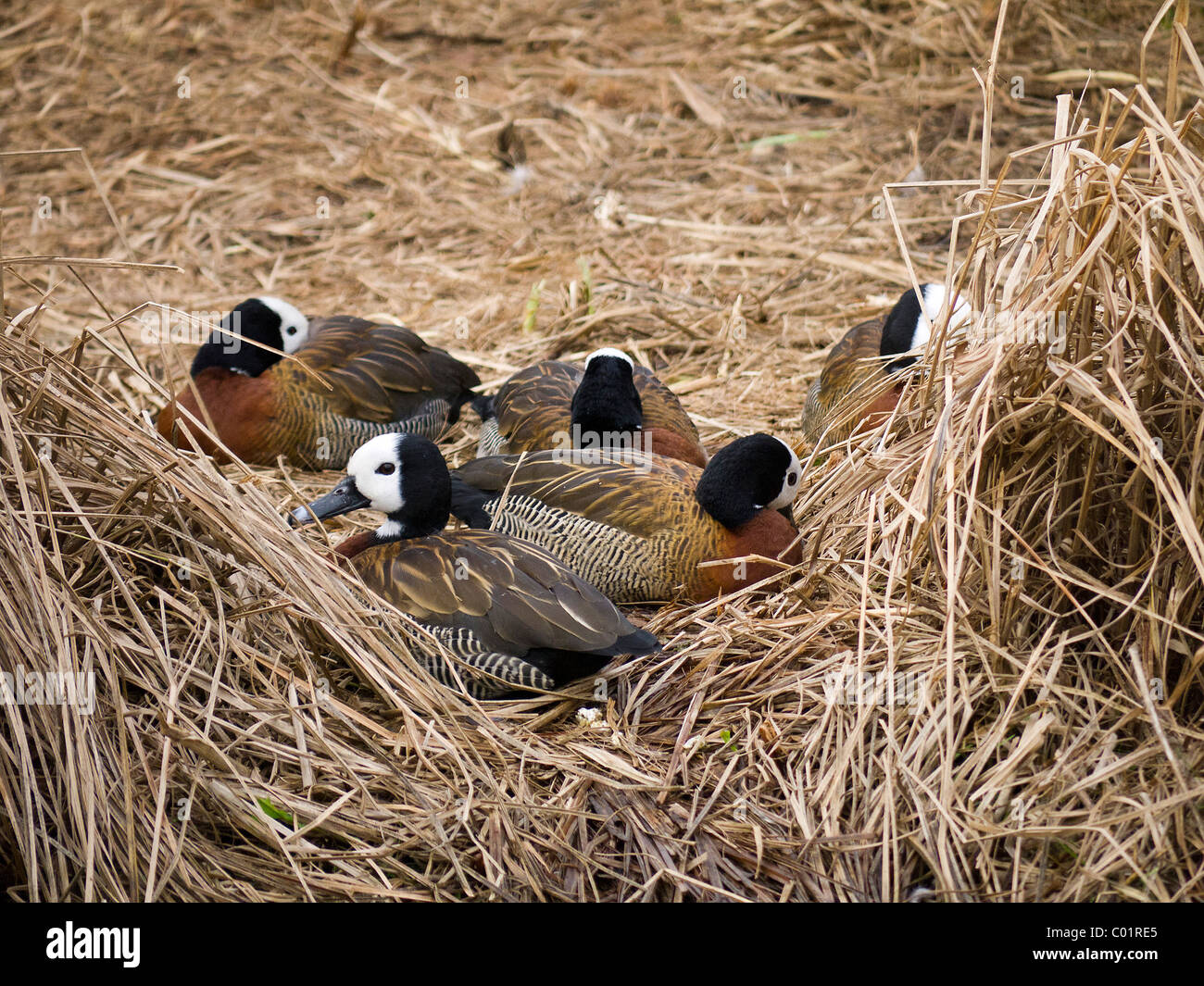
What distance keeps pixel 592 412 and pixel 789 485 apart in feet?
3.61

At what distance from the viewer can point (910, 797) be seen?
3.20m

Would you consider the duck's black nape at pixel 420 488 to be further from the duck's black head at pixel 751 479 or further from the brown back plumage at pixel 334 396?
the brown back plumage at pixel 334 396

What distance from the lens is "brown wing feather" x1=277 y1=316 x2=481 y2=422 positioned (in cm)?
631

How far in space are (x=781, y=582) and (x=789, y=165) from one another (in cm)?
501

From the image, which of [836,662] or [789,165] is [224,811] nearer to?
[836,662]

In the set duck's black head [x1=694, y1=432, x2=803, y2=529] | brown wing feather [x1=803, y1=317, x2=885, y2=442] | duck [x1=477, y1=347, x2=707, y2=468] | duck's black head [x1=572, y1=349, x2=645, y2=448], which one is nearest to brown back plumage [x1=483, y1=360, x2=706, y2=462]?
duck [x1=477, y1=347, x2=707, y2=468]

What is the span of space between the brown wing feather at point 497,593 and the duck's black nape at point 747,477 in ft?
2.45

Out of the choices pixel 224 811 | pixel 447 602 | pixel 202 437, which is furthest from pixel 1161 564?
pixel 202 437

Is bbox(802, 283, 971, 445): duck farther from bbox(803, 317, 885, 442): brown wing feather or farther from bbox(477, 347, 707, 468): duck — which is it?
bbox(477, 347, 707, 468): duck

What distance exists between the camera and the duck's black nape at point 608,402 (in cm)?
532

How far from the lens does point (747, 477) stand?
15.1ft

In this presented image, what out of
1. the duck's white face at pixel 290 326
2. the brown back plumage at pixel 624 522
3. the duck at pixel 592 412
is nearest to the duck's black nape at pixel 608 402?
the duck at pixel 592 412

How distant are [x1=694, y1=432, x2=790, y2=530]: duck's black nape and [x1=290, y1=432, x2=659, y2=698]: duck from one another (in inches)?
28.1

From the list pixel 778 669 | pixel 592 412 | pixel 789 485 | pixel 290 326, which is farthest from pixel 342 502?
pixel 290 326
